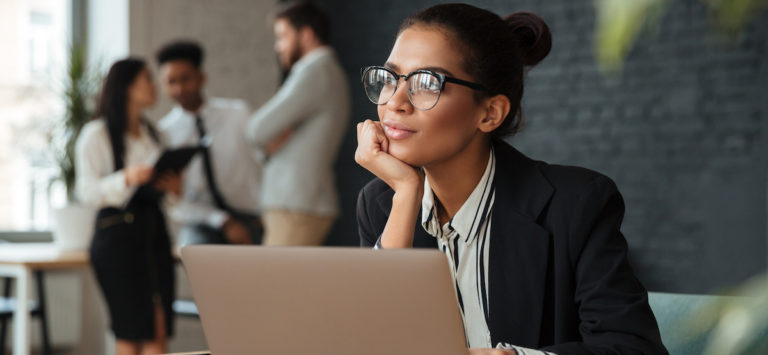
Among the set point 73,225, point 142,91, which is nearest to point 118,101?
point 142,91

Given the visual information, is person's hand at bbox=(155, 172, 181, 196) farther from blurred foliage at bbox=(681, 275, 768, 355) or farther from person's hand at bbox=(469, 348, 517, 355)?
blurred foliage at bbox=(681, 275, 768, 355)

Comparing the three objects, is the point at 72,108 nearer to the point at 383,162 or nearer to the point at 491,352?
the point at 383,162

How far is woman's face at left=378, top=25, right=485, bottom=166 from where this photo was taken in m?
1.22

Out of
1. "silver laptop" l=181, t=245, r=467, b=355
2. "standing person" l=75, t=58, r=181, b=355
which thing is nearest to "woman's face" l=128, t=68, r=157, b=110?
"standing person" l=75, t=58, r=181, b=355

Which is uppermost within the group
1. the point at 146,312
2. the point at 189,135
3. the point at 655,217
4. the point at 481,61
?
the point at 481,61

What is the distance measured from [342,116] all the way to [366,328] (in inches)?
113

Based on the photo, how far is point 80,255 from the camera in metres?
3.76

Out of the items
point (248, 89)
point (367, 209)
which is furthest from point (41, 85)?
point (367, 209)

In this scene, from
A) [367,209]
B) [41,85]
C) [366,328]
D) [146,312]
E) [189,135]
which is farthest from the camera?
[41,85]

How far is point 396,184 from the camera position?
4.22ft

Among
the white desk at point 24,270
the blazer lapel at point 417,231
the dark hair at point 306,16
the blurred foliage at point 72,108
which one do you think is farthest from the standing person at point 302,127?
the blazer lapel at point 417,231

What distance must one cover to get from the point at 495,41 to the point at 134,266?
259 centimetres

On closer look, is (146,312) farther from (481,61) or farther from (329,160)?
(481,61)

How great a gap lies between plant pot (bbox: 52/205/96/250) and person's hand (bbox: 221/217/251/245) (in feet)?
2.41
